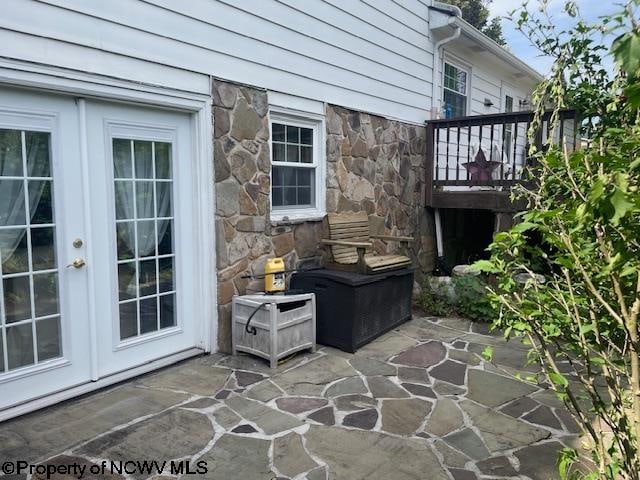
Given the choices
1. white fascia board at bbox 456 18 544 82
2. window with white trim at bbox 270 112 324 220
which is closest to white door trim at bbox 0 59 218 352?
window with white trim at bbox 270 112 324 220

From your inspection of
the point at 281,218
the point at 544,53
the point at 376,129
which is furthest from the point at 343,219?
the point at 544,53

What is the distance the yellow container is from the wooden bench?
630 millimetres

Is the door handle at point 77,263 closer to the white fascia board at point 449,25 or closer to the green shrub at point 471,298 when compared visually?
the green shrub at point 471,298

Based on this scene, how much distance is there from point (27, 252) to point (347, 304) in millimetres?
2392

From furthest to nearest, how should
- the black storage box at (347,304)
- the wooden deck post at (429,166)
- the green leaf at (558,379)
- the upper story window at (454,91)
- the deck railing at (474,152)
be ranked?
the upper story window at (454,91) → the wooden deck post at (429,166) → the deck railing at (474,152) → the black storage box at (347,304) → the green leaf at (558,379)

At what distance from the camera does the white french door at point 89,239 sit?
2850 mm

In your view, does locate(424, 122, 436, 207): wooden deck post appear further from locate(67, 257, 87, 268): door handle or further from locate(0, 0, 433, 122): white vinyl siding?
locate(67, 257, 87, 268): door handle

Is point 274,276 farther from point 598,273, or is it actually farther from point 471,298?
point 598,273

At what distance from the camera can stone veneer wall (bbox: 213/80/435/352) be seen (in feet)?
13.0

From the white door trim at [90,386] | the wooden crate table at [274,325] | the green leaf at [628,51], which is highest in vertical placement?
the green leaf at [628,51]

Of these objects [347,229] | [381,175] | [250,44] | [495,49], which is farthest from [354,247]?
[495,49]

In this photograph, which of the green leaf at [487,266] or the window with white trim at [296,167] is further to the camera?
the window with white trim at [296,167]

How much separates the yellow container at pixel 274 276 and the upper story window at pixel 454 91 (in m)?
4.45

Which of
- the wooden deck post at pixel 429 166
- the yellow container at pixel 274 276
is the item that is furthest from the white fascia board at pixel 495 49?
the yellow container at pixel 274 276
